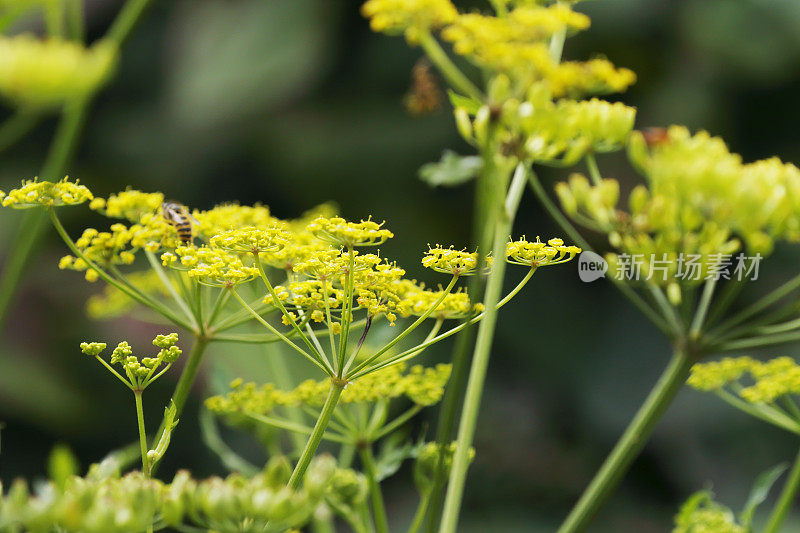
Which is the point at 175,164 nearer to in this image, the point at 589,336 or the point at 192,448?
the point at 192,448

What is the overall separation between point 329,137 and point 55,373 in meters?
1.76

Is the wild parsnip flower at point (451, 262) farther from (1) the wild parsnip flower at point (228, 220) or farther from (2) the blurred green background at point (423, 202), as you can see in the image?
(2) the blurred green background at point (423, 202)

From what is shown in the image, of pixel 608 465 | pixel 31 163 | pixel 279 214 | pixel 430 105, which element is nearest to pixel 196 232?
pixel 430 105

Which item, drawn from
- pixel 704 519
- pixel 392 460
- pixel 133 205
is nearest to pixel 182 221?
pixel 133 205

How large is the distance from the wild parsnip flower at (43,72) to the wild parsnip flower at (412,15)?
264 mm

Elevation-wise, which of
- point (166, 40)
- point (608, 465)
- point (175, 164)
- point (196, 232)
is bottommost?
point (608, 465)

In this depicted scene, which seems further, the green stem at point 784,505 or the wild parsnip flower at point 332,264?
the green stem at point 784,505

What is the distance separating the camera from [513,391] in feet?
13.4

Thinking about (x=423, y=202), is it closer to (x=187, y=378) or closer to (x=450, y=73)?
(x=187, y=378)

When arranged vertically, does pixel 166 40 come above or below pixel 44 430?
above

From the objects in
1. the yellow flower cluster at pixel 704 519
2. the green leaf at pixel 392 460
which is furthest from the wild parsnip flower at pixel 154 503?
the yellow flower cluster at pixel 704 519

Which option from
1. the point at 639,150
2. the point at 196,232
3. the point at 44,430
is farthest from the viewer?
the point at 44,430

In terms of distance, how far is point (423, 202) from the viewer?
159 inches

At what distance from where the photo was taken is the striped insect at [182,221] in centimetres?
110
